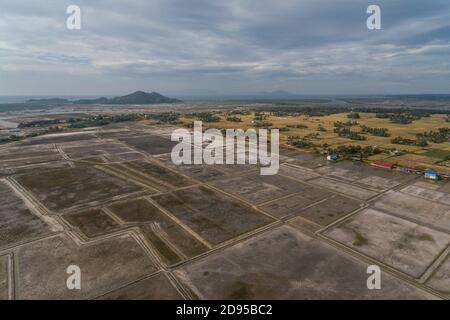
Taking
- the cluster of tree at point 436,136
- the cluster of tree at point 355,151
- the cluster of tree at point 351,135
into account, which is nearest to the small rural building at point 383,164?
the cluster of tree at point 355,151

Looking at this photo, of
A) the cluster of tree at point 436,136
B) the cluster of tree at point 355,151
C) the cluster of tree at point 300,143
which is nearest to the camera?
the cluster of tree at point 355,151

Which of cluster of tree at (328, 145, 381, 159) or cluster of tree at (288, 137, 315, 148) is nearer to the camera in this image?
cluster of tree at (328, 145, 381, 159)

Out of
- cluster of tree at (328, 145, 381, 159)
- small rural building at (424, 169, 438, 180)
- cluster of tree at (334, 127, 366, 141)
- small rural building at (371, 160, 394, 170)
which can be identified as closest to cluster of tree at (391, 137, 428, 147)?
cluster of tree at (334, 127, 366, 141)

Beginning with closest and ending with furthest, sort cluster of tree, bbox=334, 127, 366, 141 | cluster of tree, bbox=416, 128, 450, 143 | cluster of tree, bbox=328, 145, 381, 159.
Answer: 1. cluster of tree, bbox=328, 145, 381, 159
2. cluster of tree, bbox=416, 128, 450, 143
3. cluster of tree, bbox=334, 127, 366, 141

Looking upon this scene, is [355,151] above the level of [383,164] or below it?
above

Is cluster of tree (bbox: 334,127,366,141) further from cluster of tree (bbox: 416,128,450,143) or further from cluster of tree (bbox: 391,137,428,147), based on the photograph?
cluster of tree (bbox: 416,128,450,143)

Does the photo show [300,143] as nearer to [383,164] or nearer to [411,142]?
[383,164]

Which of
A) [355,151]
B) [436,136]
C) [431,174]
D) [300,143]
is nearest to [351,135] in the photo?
[300,143]

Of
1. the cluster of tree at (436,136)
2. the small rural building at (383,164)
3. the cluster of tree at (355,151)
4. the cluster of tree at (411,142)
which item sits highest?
the cluster of tree at (436,136)

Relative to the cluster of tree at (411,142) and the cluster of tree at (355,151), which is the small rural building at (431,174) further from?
the cluster of tree at (411,142)

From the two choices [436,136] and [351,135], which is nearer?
[436,136]

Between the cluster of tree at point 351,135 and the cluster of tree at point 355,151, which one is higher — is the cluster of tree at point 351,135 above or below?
above
